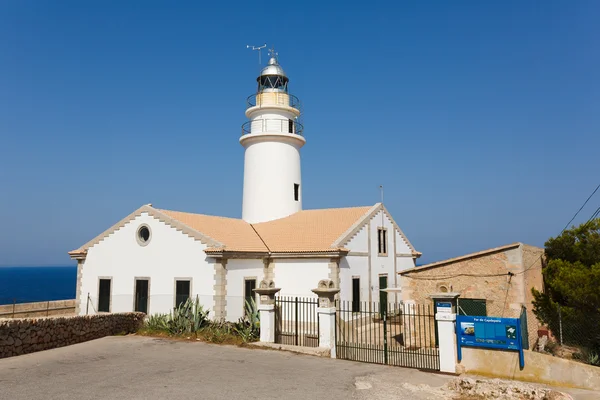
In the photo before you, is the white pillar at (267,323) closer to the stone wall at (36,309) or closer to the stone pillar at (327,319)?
the stone pillar at (327,319)

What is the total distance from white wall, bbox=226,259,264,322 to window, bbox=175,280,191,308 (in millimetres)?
1817

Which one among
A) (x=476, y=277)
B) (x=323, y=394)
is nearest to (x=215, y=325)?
(x=323, y=394)

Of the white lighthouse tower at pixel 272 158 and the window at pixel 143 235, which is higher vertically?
the white lighthouse tower at pixel 272 158

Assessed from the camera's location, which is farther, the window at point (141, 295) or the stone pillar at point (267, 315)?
the window at point (141, 295)

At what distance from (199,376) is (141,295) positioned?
408 inches

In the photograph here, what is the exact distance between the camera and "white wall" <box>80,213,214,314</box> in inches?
768

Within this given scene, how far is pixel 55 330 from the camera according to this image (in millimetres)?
14859

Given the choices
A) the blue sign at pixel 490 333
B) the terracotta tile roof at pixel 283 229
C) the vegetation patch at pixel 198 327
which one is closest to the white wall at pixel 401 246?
the terracotta tile roof at pixel 283 229

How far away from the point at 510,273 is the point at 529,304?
1.42 meters

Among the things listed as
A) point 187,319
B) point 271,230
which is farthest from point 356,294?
point 187,319

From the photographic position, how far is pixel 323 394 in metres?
9.90

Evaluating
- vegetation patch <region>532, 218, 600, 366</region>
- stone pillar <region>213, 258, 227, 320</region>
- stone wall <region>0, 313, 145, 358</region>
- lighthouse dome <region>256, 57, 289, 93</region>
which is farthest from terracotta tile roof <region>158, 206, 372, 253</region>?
vegetation patch <region>532, 218, 600, 366</region>

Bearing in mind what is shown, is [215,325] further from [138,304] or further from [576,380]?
[576,380]

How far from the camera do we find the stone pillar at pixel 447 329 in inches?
472
